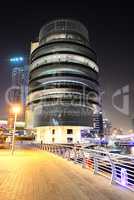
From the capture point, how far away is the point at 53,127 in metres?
87.1

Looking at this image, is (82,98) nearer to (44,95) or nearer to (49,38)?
(44,95)

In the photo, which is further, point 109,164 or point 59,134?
point 59,134

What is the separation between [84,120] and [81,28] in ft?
158

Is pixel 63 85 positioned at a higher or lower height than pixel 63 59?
lower

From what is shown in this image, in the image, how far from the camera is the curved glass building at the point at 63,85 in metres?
84.6

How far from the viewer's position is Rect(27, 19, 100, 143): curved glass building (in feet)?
277

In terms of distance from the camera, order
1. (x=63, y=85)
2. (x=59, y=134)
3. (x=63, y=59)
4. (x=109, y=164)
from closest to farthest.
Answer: (x=109, y=164) < (x=63, y=85) < (x=59, y=134) < (x=63, y=59)

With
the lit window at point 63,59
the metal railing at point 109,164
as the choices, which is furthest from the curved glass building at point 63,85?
the metal railing at point 109,164

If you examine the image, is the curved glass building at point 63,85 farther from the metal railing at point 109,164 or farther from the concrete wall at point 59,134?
the metal railing at point 109,164

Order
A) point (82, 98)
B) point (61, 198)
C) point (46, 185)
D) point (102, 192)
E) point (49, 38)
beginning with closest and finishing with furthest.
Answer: point (61, 198), point (102, 192), point (46, 185), point (82, 98), point (49, 38)

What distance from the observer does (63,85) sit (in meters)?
85.6

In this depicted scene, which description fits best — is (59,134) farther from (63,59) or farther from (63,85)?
(63,59)

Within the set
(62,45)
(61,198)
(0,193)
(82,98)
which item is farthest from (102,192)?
(62,45)

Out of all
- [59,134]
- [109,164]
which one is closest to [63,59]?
[59,134]
